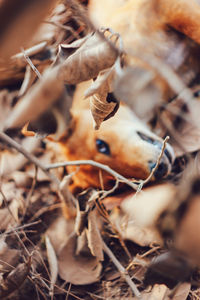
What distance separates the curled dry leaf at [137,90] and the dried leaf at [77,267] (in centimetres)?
90

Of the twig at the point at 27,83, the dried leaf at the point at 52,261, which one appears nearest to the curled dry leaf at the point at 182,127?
the twig at the point at 27,83

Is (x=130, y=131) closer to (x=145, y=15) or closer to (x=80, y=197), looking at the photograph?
(x=80, y=197)

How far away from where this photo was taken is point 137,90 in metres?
0.72

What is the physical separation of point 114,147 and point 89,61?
1.09 metres

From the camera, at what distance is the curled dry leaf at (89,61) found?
2.53 feet

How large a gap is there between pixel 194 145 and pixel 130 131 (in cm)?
37

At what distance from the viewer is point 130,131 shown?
1.89 metres

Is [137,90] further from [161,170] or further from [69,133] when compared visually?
[69,133]

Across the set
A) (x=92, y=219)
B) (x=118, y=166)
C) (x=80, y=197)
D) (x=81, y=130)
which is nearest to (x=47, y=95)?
(x=92, y=219)

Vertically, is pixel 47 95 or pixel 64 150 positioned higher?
pixel 47 95

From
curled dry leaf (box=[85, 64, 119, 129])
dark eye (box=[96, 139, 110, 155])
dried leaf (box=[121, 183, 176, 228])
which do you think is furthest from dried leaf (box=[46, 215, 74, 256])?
dried leaf (box=[121, 183, 176, 228])

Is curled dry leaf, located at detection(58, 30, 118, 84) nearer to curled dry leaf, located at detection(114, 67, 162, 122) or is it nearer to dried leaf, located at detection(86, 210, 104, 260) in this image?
curled dry leaf, located at detection(114, 67, 162, 122)

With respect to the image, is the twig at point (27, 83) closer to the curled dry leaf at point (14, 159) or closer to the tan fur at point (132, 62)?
the tan fur at point (132, 62)

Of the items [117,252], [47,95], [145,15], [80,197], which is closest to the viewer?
[47,95]
